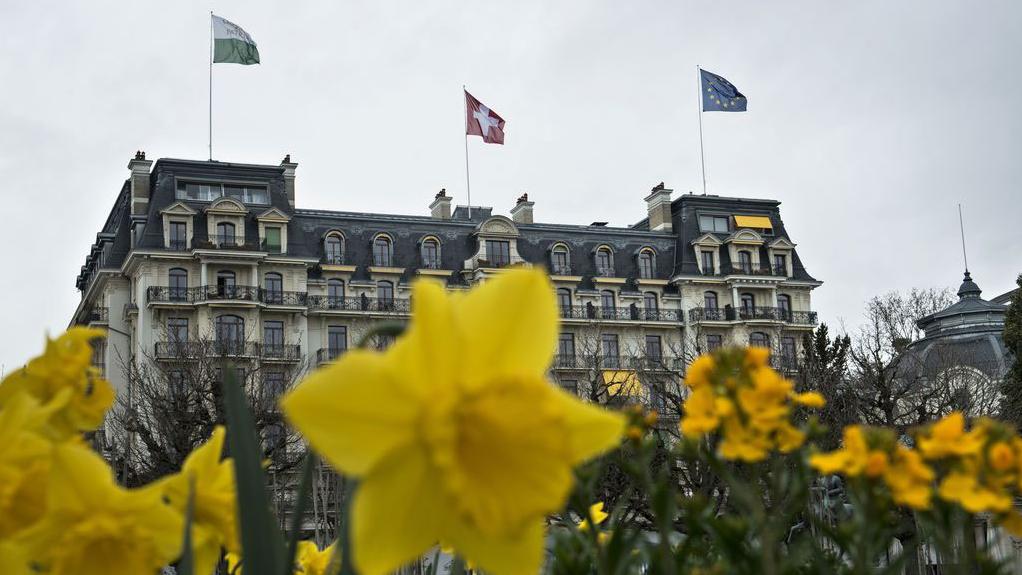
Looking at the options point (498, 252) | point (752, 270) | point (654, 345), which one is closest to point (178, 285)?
point (498, 252)

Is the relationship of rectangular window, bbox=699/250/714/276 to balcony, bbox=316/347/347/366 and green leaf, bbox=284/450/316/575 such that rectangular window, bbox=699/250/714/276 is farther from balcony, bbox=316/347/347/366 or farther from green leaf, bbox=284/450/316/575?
green leaf, bbox=284/450/316/575

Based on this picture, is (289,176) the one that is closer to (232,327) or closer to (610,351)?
(232,327)

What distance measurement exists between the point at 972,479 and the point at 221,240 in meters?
37.0

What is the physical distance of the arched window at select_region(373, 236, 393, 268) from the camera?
4016 cm

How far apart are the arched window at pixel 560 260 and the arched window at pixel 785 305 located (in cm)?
923

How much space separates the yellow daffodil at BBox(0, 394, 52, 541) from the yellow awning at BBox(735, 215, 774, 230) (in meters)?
44.6

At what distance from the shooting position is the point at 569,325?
40156 millimetres

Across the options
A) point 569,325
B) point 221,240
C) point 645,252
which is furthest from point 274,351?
point 645,252

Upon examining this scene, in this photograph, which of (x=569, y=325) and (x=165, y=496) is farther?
(x=569, y=325)

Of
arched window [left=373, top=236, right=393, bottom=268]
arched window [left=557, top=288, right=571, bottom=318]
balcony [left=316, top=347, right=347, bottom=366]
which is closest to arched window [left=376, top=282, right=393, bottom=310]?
arched window [left=373, top=236, right=393, bottom=268]

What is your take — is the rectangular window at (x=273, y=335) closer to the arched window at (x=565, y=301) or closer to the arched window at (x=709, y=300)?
the arched window at (x=565, y=301)

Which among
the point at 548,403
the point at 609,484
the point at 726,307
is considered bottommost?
the point at 609,484

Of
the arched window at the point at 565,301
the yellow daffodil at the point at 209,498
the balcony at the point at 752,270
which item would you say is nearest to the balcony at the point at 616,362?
the arched window at the point at 565,301

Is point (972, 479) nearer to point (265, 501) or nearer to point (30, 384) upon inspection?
point (265, 501)
